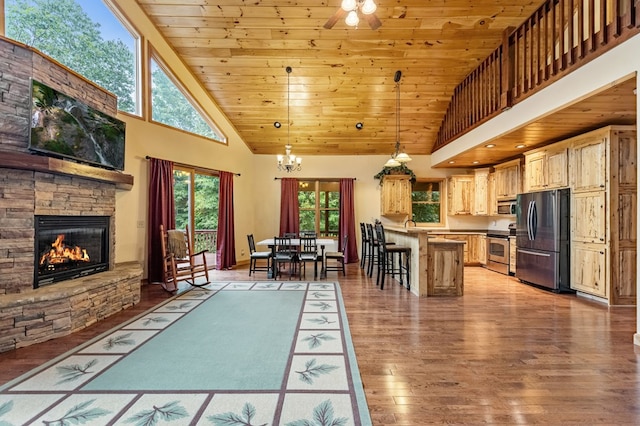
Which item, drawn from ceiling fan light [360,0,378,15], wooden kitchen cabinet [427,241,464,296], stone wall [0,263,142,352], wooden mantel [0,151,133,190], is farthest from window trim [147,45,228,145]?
wooden kitchen cabinet [427,241,464,296]

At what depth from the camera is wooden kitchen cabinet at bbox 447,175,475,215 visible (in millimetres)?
7414

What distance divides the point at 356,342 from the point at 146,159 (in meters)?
4.43

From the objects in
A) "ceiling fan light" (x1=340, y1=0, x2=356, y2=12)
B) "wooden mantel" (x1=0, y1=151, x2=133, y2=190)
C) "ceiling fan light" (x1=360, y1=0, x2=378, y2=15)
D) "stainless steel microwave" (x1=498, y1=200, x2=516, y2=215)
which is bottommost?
"stainless steel microwave" (x1=498, y1=200, x2=516, y2=215)

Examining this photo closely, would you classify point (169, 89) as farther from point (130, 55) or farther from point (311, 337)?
point (311, 337)

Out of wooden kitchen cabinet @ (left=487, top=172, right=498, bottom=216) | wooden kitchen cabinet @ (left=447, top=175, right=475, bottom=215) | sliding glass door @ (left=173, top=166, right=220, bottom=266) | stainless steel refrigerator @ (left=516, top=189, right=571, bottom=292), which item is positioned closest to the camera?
stainless steel refrigerator @ (left=516, top=189, right=571, bottom=292)

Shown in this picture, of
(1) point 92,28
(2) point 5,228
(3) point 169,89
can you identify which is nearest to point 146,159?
(3) point 169,89

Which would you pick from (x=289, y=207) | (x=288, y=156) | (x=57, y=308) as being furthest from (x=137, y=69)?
(x=289, y=207)

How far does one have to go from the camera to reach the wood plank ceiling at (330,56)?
451 cm

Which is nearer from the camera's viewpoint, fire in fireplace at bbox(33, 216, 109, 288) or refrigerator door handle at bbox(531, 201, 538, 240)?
fire in fireplace at bbox(33, 216, 109, 288)

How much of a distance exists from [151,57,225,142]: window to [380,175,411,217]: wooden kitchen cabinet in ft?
Result: 14.1

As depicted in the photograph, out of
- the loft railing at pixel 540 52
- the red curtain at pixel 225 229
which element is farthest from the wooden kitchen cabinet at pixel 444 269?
the red curtain at pixel 225 229

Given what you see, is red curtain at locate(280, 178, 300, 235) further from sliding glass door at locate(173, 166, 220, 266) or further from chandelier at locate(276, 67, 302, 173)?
sliding glass door at locate(173, 166, 220, 266)

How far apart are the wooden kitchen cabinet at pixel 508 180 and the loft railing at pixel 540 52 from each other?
4.17 ft

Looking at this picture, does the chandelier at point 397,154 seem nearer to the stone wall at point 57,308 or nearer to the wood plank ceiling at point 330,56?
the wood plank ceiling at point 330,56
